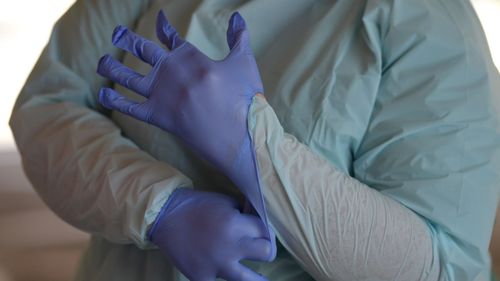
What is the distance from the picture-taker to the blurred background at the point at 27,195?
57.9 inches

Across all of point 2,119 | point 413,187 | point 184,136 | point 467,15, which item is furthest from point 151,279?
point 2,119

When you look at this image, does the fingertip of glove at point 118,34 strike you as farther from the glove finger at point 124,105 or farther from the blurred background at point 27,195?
the blurred background at point 27,195

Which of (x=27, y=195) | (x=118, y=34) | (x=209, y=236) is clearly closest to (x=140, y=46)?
(x=118, y=34)

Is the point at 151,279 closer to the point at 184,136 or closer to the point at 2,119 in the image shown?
the point at 184,136

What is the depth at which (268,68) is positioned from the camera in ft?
2.75

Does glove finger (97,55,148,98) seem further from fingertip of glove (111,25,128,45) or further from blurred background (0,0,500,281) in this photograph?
blurred background (0,0,500,281)

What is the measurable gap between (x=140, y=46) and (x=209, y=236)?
0.67 feet

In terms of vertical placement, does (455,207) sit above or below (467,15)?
below

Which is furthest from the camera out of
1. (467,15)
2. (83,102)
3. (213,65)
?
(83,102)

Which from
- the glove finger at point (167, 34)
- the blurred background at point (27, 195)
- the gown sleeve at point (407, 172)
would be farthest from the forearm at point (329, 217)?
the blurred background at point (27, 195)

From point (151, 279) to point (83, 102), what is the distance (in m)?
0.26

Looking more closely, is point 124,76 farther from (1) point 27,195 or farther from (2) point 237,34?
(1) point 27,195

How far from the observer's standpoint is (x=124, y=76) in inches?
29.3

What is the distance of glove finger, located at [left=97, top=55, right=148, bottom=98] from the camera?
0.73 metres
